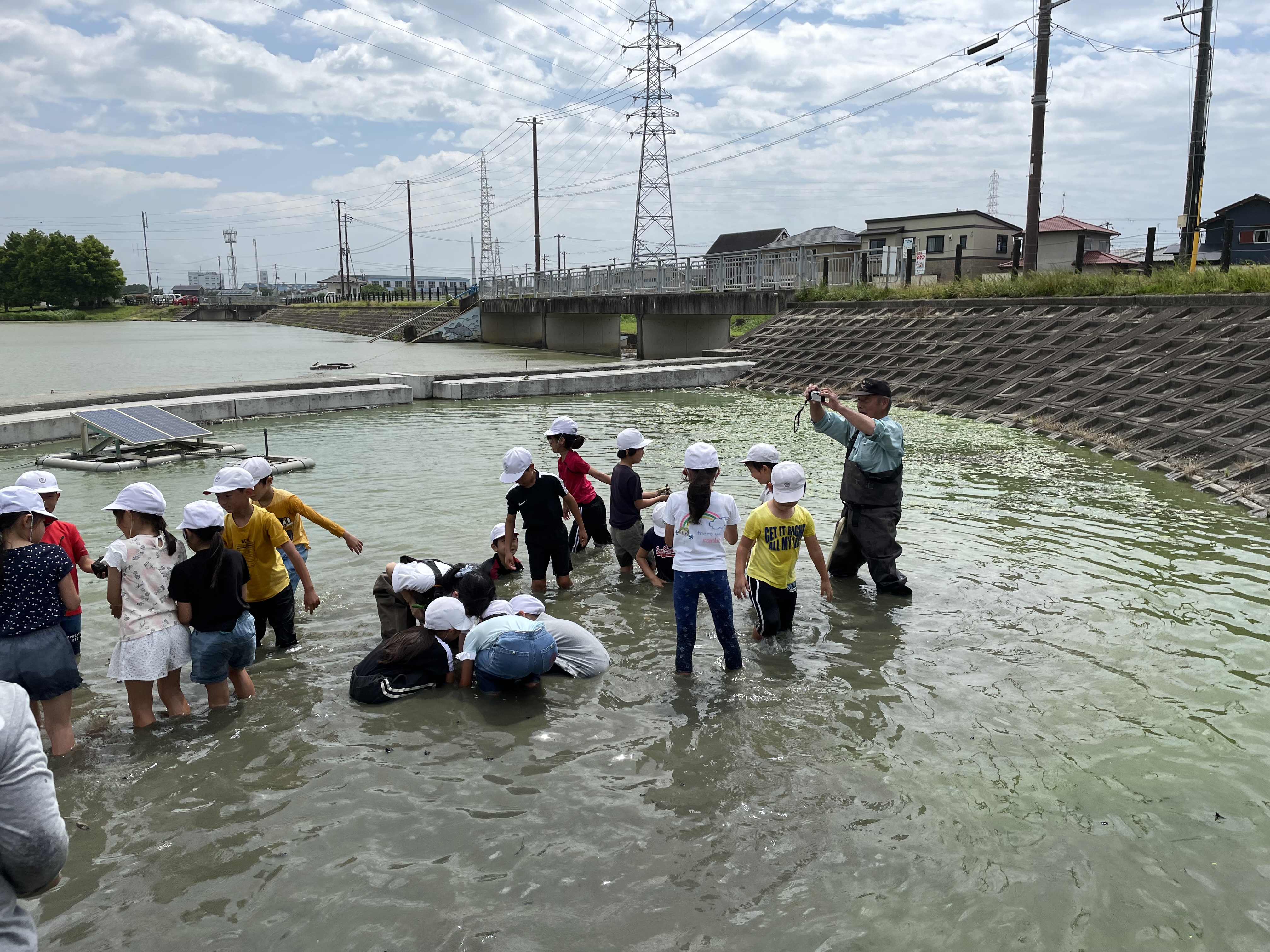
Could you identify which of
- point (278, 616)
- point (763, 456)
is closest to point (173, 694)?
point (278, 616)

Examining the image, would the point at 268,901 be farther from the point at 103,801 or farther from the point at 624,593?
the point at 624,593

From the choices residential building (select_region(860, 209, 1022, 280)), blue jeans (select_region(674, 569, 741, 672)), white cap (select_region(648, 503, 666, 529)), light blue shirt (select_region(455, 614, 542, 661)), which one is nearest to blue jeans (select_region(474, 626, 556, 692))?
light blue shirt (select_region(455, 614, 542, 661))

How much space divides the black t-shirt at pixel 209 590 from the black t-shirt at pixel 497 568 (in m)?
2.26

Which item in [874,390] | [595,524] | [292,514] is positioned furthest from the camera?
[595,524]

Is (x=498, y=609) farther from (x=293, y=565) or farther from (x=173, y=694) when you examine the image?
(x=173, y=694)

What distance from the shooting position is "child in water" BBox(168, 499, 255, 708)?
4.89 meters

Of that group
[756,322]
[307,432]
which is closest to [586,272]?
[756,322]

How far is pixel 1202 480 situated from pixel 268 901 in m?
11.6

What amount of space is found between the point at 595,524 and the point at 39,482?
485cm

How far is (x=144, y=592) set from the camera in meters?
A: 4.89

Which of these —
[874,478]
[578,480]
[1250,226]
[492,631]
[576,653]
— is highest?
[1250,226]

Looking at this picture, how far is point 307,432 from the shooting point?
17.0 m

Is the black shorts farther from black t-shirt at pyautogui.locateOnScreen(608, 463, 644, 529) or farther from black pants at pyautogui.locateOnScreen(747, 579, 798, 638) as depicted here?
black pants at pyautogui.locateOnScreen(747, 579, 798, 638)

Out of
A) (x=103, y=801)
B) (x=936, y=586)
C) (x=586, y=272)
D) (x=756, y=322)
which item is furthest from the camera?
(x=756, y=322)
